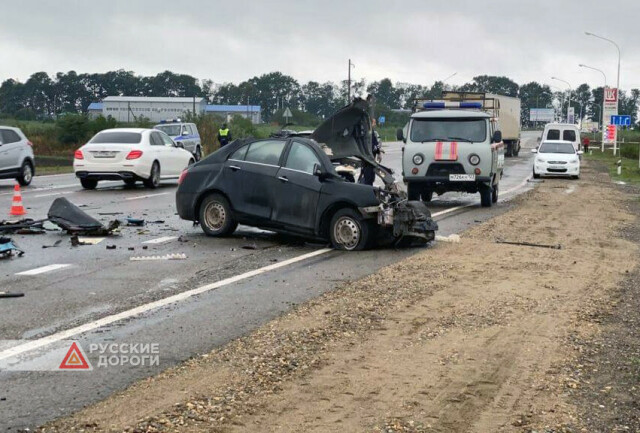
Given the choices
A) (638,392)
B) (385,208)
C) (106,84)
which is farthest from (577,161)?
(106,84)

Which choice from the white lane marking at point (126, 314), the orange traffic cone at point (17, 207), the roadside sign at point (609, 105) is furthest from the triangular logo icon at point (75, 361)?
the roadside sign at point (609, 105)

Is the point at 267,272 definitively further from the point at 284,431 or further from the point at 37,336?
the point at 284,431

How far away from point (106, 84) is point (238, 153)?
140 metres

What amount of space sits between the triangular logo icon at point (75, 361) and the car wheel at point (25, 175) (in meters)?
21.4

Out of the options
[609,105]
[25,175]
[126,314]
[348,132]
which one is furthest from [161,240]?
[609,105]

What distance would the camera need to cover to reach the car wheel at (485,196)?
2303 centimetres

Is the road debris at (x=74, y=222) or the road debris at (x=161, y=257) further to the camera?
the road debris at (x=74, y=222)

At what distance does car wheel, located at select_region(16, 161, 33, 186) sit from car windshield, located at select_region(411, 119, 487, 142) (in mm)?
11820

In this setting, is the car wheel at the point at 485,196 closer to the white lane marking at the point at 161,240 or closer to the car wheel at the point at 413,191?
the car wheel at the point at 413,191

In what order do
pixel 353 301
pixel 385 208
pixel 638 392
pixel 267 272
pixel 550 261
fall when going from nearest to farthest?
pixel 638 392 → pixel 353 301 → pixel 267 272 → pixel 550 261 → pixel 385 208

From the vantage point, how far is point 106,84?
15012 cm

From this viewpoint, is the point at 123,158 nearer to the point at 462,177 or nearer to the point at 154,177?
the point at 154,177

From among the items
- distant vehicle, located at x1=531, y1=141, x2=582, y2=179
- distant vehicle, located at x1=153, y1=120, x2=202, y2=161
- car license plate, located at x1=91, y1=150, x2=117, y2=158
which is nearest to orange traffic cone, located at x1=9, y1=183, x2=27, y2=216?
car license plate, located at x1=91, y1=150, x2=117, y2=158

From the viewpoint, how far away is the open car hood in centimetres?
1652
